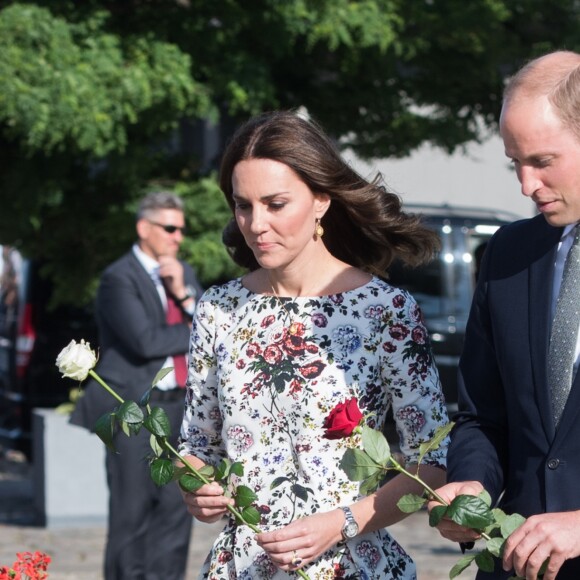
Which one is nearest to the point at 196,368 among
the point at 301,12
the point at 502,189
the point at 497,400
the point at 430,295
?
the point at 497,400

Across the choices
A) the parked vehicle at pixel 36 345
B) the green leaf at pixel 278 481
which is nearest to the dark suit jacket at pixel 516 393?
the green leaf at pixel 278 481

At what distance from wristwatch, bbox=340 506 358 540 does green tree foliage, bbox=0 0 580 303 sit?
4815mm

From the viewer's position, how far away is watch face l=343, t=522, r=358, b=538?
311 centimetres

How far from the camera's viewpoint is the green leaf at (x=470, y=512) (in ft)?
8.57

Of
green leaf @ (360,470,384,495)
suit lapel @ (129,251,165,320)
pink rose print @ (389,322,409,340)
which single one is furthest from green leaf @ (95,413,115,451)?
suit lapel @ (129,251,165,320)

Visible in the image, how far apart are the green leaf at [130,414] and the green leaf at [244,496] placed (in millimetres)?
301

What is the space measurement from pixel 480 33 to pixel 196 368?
5.82 m

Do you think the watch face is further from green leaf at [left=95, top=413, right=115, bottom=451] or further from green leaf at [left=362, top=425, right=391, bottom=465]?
green leaf at [left=95, top=413, right=115, bottom=451]

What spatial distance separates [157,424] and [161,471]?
0.11 m

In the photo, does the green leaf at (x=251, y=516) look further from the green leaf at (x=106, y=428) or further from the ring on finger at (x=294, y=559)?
the green leaf at (x=106, y=428)

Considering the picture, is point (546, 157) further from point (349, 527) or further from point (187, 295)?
point (187, 295)

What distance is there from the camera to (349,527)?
122 inches

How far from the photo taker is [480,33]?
28.6ft

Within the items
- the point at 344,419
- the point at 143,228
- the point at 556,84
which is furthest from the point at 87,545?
the point at 556,84
